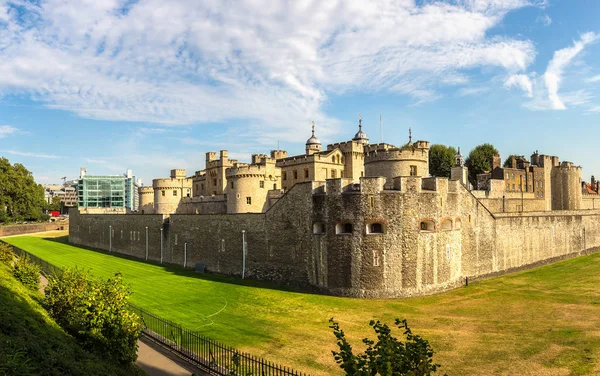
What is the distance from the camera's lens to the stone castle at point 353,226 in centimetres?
3044

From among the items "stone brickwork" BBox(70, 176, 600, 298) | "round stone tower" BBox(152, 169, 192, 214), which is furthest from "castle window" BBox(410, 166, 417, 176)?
"round stone tower" BBox(152, 169, 192, 214)

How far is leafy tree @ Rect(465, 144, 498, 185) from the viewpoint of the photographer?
7775 cm

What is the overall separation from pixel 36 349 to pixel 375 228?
23.5m

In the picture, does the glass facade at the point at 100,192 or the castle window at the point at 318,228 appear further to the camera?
the glass facade at the point at 100,192

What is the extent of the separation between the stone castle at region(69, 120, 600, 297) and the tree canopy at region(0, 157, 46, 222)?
39526 millimetres

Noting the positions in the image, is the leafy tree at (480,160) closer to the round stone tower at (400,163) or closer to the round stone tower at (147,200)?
the round stone tower at (400,163)

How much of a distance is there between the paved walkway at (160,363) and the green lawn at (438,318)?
12.1 ft

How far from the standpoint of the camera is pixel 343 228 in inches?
1232

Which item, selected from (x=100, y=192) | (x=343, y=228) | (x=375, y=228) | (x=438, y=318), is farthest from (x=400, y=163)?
(x=100, y=192)

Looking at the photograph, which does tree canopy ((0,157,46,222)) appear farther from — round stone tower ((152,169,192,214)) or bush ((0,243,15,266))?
bush ((0,243,15,266))

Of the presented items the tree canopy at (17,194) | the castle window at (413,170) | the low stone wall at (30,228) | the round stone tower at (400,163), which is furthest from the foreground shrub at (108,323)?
the tree canopy at (17,194)

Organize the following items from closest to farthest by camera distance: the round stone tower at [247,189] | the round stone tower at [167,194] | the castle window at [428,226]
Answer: the castle window at [428,226] → the round stone tower at [247,189] → the round stone tower at [167,194]

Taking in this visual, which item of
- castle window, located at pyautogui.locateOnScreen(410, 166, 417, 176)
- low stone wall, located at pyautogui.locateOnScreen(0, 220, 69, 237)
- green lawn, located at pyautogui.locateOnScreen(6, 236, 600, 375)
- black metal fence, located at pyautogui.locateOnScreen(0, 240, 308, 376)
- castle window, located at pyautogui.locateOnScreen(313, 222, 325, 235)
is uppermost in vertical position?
castle window, located at pyautogui.locateOnScreen(410, 166, 417, 176)

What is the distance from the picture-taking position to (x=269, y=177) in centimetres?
5047
